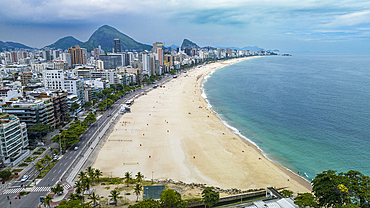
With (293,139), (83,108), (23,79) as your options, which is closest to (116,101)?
(83,108)

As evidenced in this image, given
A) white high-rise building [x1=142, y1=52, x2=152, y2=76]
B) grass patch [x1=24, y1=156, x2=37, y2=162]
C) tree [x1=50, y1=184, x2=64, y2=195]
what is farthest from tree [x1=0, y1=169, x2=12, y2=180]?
white high-rise building [x1=142, y1=52, x2=152, y2=76]

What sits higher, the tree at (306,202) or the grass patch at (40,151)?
the tree at (306,202)

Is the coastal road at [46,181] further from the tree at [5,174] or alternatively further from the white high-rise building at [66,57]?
the white high-rise building at [66,57]

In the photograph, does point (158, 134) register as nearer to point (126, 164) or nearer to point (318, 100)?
point (126, 164)

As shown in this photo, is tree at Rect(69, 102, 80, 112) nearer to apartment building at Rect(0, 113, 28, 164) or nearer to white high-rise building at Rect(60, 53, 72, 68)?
apartment building at Rect(0, 113, 28, 164)

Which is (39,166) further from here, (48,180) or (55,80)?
(55,80)

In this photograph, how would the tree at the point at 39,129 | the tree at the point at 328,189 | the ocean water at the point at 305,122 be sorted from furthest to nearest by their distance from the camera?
the tree at the point at 39,129 < the ocean water at the point at 305,122 < the tree at the point at 328,189

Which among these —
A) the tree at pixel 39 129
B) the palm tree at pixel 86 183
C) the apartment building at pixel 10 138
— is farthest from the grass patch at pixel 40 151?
the palm tree at pixel 86 183

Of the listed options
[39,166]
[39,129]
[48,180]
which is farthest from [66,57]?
[48,180]
